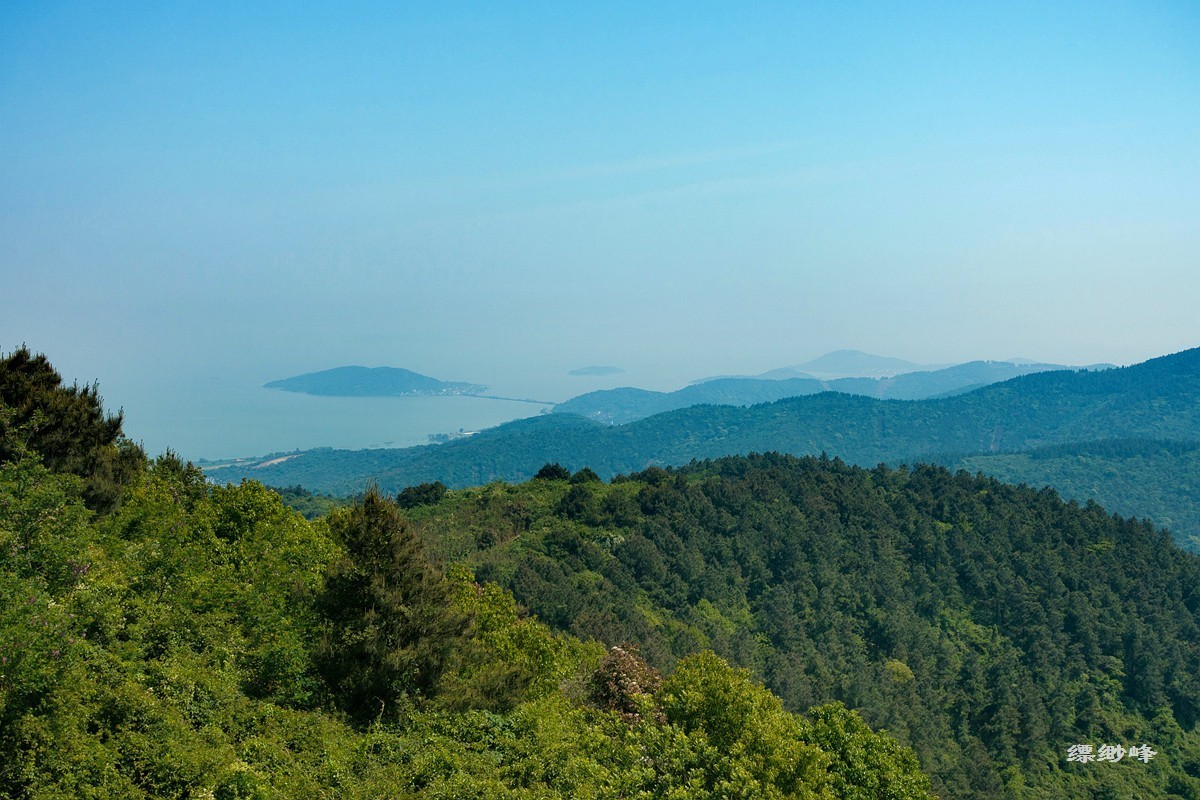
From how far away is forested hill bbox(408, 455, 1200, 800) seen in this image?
1901 inches

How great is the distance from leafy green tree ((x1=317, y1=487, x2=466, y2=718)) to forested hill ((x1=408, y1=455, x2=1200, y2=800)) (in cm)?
2156

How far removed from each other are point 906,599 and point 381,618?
188ft

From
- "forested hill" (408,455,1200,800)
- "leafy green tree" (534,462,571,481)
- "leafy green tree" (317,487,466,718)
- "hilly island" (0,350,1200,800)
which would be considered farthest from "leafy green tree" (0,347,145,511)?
"leafy green tree" (534,462,571,481)

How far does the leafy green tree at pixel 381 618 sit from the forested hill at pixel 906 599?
21.6 metres

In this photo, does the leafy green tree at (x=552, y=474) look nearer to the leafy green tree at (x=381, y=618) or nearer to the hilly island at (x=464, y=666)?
the hilly island at (x=464, y=666)

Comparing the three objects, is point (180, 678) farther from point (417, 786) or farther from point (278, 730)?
point (417, 786)

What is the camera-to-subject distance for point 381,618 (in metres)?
17.7

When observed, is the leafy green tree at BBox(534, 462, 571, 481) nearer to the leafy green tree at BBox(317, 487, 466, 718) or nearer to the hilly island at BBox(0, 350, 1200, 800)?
the hilly island at BBox(0, 350, 1200, 800)

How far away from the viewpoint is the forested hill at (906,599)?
48.3 meters
